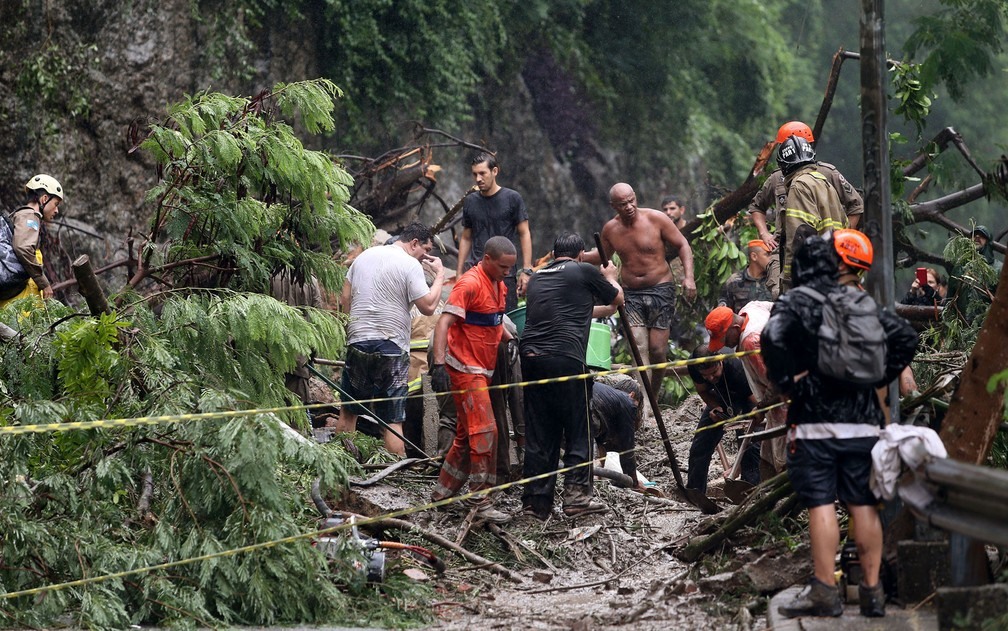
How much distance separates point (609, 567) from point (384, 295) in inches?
119

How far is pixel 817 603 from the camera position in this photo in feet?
18.2

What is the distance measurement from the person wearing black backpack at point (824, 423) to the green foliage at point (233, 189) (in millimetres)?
4301

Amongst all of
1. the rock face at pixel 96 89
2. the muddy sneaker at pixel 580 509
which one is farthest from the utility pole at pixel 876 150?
the rock face at pixel 96 89

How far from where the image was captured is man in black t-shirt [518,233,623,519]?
8.97 metres

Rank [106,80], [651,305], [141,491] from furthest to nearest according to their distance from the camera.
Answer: [106,80], [651,305], [141,491]

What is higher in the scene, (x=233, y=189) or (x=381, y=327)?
(x=233, y=189)

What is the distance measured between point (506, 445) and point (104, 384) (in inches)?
123

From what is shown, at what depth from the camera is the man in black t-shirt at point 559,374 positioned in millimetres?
8969

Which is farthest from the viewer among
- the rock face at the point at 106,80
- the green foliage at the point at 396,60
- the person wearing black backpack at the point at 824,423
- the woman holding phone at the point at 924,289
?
the green foliage at the point at 396,60

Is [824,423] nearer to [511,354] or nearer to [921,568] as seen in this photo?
[921,568]

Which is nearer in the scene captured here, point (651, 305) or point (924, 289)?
point (651, 305)

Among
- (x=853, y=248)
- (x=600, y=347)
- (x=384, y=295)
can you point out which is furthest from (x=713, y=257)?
(x=853, y=248)

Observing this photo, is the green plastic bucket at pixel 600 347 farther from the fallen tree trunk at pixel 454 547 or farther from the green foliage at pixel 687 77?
the green foliage at pixel 687 77

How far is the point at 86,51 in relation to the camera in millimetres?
15336
